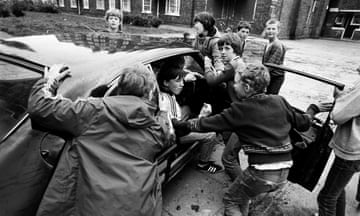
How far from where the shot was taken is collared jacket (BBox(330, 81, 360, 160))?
1.73 meters

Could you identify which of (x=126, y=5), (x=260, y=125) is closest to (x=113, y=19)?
(x=260, y=125)

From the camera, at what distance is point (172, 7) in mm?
21062

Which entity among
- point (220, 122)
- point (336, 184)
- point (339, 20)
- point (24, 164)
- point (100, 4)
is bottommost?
point (336, 184)

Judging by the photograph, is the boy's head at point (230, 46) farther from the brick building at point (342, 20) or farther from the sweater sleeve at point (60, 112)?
the brick building at point (342, 20)

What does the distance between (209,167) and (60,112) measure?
2152mm

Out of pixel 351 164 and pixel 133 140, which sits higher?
pixel 133 140

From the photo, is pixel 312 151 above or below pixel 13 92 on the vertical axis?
below

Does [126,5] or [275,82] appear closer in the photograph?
[275,82]

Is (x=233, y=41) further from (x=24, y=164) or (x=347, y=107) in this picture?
(x=24, y=164)

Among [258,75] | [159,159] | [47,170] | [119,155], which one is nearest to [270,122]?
[258,75]

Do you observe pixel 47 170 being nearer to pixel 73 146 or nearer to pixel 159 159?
pixel 73 146

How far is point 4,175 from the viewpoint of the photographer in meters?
1.30

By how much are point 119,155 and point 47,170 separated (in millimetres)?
430

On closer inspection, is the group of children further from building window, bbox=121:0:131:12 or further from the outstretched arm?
building window, bbox=121:0:131:12
